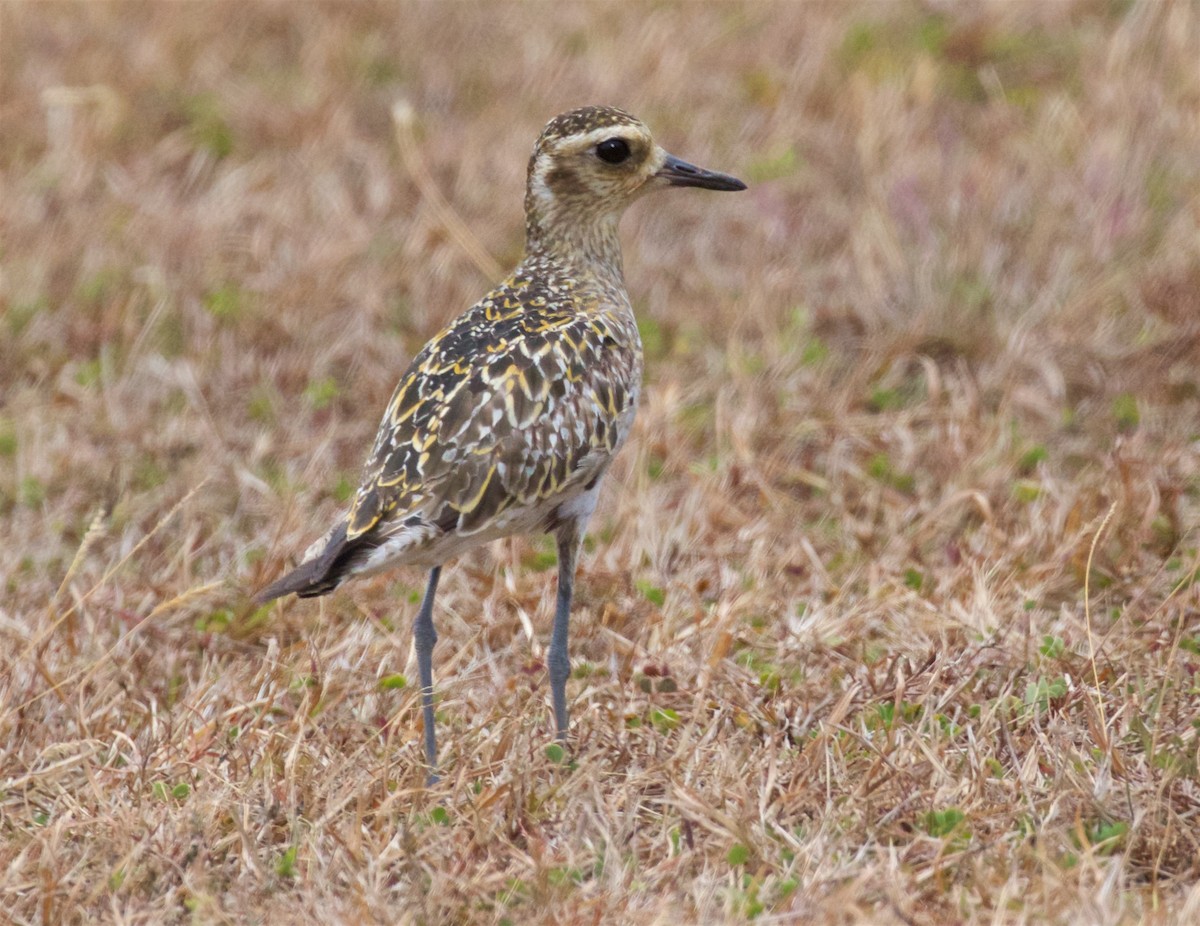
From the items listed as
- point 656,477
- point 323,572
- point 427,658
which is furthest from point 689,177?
point 323,572

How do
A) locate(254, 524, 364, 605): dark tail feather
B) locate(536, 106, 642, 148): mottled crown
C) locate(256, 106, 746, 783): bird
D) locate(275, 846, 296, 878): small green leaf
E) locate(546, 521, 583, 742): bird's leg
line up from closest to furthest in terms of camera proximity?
locate(275, 846, 296, 878): small green leaf, locate(254, 524, 364, 605): dark tail feather, locate(256, 106, 746, 783): bird, locate(546, 521, 583, 742): bird's leg, locate(536, 106, 642, 148): mottled crown

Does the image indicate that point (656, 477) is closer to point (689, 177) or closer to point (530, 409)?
point (689, 177)

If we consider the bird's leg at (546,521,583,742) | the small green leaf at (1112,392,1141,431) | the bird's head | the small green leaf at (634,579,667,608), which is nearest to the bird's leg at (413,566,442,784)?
the bird's leg at (546,521,583,742)

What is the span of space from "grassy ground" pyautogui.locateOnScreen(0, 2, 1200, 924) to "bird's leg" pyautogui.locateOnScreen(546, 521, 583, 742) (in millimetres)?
107

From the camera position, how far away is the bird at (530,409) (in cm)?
488

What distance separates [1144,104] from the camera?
9352mm

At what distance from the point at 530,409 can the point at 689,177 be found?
49.2 inches

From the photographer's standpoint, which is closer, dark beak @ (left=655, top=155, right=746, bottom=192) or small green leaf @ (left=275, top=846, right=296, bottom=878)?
small green leaf @ (left=275, top=846, right=296, bottom=878)

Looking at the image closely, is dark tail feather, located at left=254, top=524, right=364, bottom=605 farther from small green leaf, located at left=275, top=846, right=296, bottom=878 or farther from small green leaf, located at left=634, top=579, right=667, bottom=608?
small green leaf, located at left=634, top=579, right=667, bottom=608

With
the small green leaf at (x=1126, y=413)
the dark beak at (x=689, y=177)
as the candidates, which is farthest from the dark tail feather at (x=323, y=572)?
the small green leaf at (x=1126, y=413)

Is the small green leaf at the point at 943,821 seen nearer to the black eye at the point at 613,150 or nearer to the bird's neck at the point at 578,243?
the bird's neck at the point at 578,243

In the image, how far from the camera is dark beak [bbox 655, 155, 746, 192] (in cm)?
588

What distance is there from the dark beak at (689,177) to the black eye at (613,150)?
0.53 feet

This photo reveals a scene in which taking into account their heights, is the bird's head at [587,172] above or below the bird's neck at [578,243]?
above
